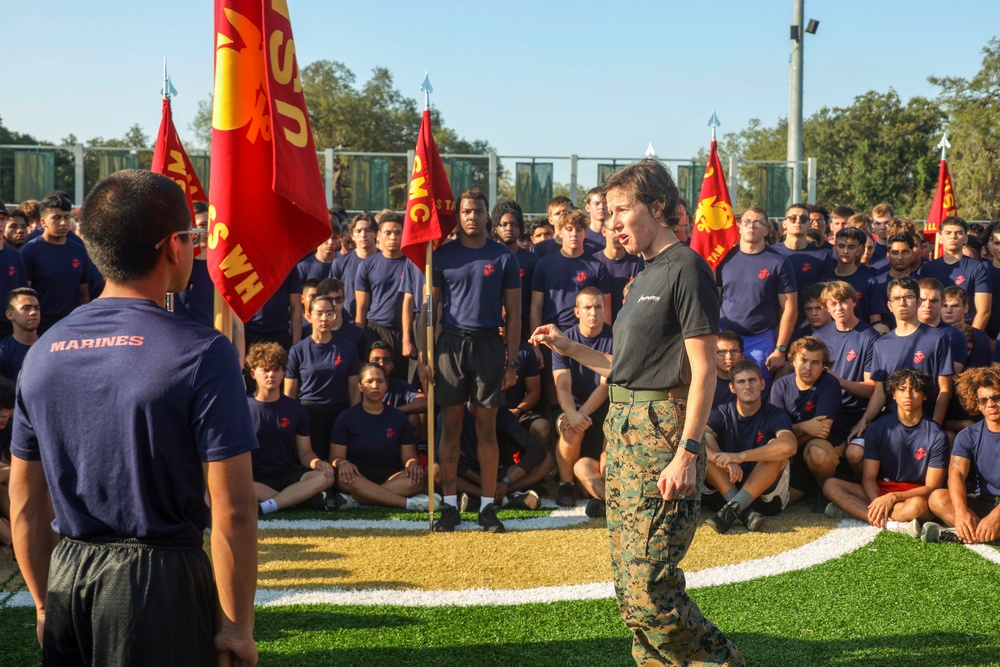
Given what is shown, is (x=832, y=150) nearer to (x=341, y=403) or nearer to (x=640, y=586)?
(x=341, y=403)

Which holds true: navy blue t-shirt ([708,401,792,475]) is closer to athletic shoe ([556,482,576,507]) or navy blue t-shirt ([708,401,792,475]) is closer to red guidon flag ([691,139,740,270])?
athletic shoe ([556,482,576,507])

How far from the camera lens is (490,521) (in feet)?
23.8

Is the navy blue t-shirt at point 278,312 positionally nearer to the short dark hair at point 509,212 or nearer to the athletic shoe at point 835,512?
the short dark hair at point 509,212

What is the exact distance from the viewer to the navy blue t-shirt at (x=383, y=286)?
9469 millimetres

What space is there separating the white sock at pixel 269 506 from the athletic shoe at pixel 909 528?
4.75 metres

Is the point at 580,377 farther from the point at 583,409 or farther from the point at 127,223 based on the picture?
the point at 127,223

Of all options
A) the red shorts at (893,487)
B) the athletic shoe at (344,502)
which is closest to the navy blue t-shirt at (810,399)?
the red shorts at (893,487)

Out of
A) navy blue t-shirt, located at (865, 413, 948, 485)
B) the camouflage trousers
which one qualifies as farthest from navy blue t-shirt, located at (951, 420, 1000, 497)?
the camouflage trousers

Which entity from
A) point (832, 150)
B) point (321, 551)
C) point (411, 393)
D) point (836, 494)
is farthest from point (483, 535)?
point (832, 150)

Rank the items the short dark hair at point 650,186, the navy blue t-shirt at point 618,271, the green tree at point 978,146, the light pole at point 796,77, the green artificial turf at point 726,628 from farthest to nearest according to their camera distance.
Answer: the green tree at point 978,146, the light pole at point 796,77, the navy blue t-shirt at point 618,271, the green artificial turf at point 726,628, the short dark hair at point 650,186

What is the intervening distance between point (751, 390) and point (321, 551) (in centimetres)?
348

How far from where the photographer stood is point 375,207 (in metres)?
22.7

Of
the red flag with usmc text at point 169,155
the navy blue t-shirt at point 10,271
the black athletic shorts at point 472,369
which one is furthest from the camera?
the navy blue t-shirt at point 10,271

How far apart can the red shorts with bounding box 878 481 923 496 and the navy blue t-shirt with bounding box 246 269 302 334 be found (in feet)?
18.2
